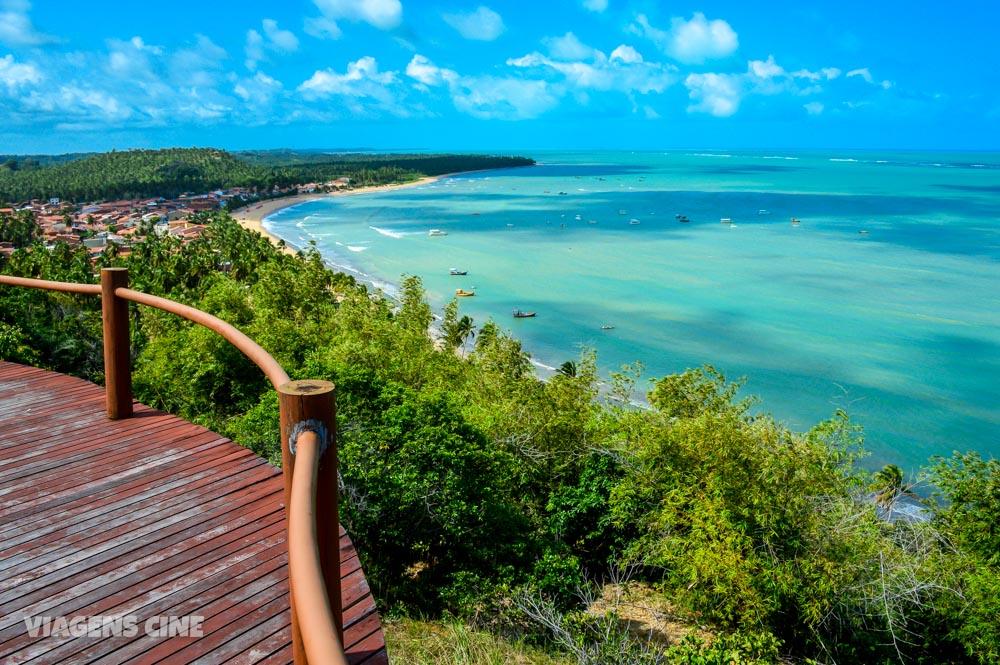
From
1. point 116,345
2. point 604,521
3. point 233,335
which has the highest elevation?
point 233,335

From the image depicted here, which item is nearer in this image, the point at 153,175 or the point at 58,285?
the point at 58,285

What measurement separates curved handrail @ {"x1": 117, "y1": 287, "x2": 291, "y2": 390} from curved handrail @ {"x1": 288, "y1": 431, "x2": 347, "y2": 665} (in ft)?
1.00

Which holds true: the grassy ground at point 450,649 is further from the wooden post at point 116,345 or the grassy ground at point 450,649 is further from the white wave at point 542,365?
the white wave at point 542,365

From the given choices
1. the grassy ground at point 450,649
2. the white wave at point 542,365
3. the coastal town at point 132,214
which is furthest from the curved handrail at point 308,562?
the coastal town at point 132,214

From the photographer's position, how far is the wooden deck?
2.76 meters

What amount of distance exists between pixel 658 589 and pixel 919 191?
119 meters

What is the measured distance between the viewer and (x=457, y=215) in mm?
82250

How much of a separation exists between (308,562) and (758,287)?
1878 inches

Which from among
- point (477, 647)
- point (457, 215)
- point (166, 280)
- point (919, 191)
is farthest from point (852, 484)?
point (919, 191)

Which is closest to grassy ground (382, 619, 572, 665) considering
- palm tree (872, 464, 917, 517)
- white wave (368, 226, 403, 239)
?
palm tree (872, 464, 917, 517)

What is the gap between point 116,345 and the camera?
476cm

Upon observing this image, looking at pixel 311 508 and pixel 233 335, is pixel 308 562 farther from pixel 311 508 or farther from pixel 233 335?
pixel 233 335

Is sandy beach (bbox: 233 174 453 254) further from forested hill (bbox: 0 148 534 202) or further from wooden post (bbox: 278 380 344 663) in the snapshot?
wooden post (bbox: 278 380 344 663)

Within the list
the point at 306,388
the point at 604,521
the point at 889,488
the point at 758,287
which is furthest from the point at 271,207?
the point at 306,388
